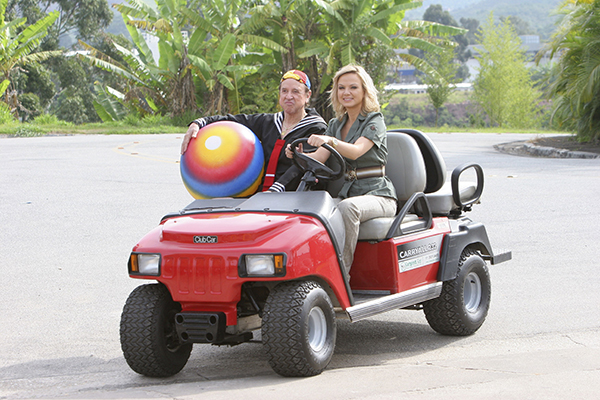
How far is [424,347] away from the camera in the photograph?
4.97 m

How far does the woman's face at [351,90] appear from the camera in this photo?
500 cm

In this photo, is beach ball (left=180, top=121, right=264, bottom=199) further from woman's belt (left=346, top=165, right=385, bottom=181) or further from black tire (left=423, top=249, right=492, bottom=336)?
black tire (left=423, top=249, right=492, bottom=336)

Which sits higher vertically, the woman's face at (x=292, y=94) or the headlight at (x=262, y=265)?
the woman's face at (x=292, y=94)

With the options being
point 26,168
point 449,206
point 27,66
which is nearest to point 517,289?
point 449,206

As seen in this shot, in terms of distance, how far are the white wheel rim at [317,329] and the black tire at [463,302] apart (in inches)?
51.5

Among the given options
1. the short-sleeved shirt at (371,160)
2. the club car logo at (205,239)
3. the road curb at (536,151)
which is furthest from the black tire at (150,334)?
the road curb at (536,151)

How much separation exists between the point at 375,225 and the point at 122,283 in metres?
3.04

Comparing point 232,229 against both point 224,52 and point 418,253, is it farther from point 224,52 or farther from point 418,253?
point 224,52

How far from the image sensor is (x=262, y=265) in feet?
12.7

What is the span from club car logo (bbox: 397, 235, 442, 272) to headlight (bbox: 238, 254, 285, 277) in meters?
1.18

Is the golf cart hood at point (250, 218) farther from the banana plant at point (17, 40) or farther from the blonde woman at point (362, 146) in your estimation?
the banana plant at point (17, 40)

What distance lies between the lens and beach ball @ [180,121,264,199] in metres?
4.91

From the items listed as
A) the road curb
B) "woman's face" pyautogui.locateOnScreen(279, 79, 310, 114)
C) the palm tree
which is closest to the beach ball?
"woman's face" pyautogui.locateOnScreen(279, 79, 310, 114)

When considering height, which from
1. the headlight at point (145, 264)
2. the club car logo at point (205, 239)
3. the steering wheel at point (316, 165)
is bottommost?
the headlight at point (145, 264)
